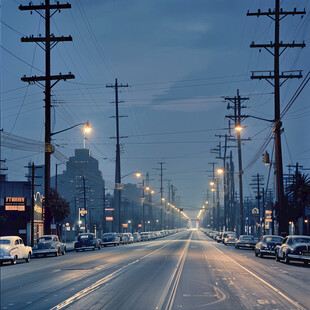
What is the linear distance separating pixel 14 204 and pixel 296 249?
45.1 meters

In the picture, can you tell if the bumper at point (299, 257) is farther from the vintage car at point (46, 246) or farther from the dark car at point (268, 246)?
the vintage car at point (46, 246)

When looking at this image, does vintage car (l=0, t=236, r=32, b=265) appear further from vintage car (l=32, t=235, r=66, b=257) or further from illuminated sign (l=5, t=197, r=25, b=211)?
illuminated sign (l=5, t=197, r=25, b=211)

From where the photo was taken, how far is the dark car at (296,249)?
3100 cm

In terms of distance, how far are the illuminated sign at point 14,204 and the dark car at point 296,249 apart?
1683 inches

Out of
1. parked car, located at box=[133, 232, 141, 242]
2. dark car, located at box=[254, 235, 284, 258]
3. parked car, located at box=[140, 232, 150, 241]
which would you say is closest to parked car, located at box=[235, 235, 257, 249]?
dark car, located at box=[254, 235, 284, 258]

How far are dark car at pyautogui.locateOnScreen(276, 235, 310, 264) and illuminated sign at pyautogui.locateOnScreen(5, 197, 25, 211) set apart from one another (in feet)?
140

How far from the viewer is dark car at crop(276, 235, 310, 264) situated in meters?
31.0

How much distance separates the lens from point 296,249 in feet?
104

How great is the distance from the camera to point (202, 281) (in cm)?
2028

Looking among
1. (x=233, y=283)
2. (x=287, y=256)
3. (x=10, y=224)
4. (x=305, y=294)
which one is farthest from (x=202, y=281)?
(x=10, y=224)

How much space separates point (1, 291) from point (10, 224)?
175 ft

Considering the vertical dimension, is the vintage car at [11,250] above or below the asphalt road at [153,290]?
above

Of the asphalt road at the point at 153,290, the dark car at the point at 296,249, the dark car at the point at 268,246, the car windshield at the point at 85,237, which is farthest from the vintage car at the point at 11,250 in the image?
the car windshield at the point at 85,237

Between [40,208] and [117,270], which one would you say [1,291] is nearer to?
[117,270]
